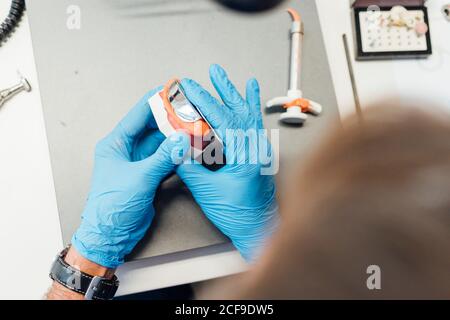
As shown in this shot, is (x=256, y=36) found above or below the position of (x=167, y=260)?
above

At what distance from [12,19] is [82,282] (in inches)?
20.6

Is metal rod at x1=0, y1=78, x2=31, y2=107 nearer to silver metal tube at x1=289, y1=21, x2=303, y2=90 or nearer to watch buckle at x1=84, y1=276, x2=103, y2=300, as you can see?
watch buckle at x1=84, y1=276, x2=103, y2=300

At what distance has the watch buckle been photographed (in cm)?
59

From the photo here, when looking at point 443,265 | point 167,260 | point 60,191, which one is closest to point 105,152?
point 60,191

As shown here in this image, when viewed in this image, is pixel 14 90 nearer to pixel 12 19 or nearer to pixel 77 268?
pixel 12 19

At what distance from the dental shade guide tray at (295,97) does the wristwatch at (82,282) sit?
18.1 inches

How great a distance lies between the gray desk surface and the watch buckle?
0.08 m

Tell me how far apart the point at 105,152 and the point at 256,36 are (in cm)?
41

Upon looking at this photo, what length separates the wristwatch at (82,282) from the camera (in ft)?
1.92

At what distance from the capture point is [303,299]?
0.25 m

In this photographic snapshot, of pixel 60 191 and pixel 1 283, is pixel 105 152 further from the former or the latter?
pixel 1 283

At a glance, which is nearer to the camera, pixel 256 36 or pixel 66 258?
pixel 66 258

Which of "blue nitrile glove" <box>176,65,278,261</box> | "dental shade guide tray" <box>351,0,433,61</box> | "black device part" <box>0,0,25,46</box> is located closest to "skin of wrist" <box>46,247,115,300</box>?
"blue nitrile glove" <box>176,65,278,261</box>

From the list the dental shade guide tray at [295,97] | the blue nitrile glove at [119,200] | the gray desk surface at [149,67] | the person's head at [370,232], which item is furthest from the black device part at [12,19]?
the person's head at [370,232]
